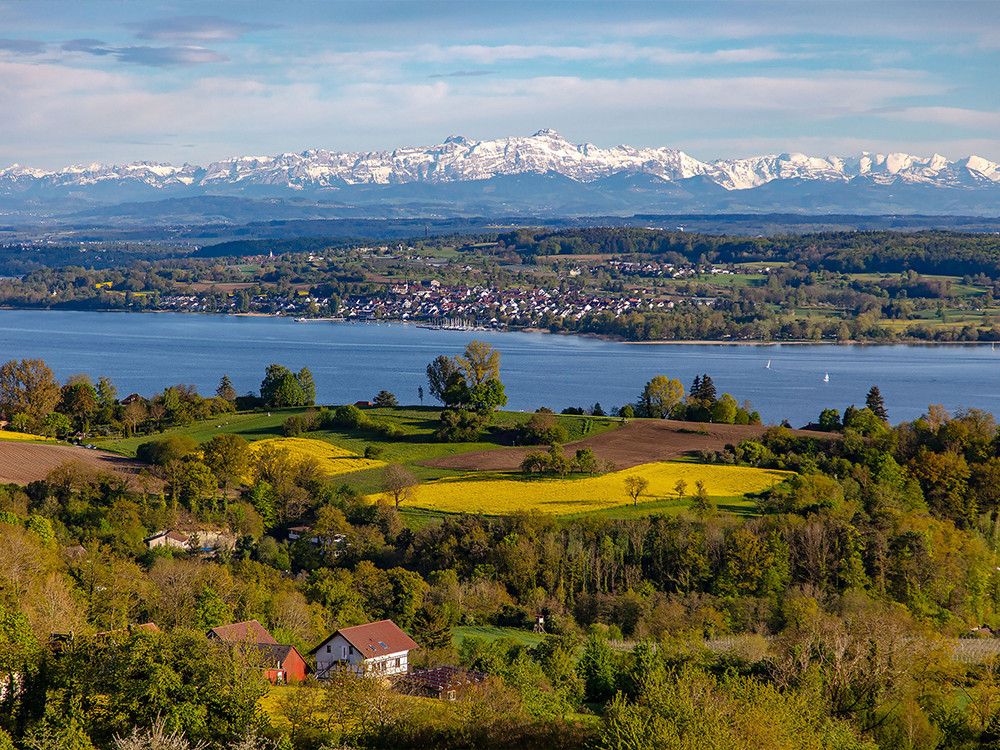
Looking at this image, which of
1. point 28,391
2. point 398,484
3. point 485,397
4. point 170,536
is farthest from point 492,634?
point 28,391

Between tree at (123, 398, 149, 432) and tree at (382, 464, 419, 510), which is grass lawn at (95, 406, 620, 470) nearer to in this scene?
tree at (123, 398, 149, 432)

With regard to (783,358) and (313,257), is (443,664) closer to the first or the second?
(783,358)

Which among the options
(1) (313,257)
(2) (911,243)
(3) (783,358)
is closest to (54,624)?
(3) (783,358)

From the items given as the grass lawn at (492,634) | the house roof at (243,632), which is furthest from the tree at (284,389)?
the house roof at (243,632)

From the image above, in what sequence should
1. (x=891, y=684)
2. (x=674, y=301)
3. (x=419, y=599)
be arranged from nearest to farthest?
(x=891, y=684) → (x=419, y=599) → (x=674, y=301)

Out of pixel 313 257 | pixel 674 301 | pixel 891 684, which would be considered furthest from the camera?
pixel 313 257

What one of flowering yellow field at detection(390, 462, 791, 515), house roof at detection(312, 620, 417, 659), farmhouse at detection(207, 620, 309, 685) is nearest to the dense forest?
house roof at detection(312, 620, 417, 659)
